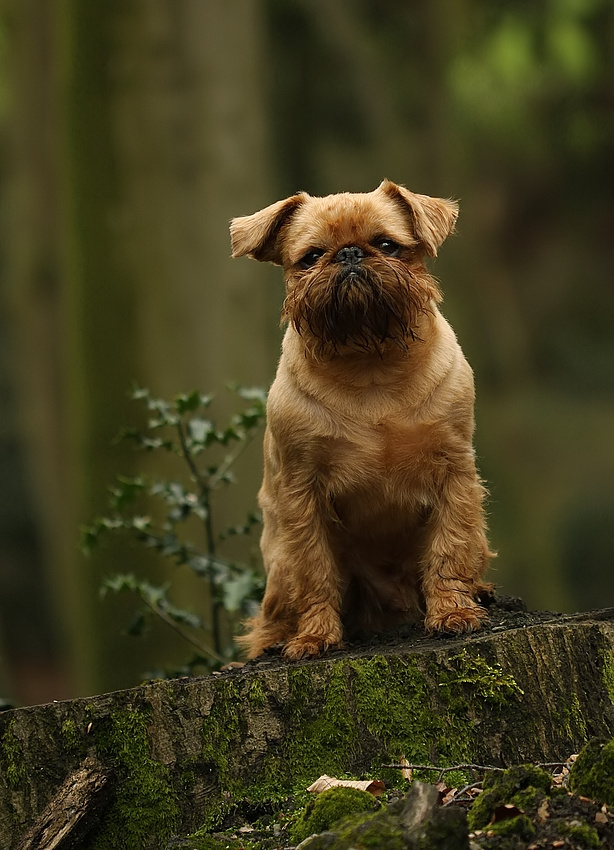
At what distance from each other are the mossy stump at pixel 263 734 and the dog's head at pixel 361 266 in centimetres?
134

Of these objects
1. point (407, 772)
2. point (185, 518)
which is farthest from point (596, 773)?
point (185, 518)

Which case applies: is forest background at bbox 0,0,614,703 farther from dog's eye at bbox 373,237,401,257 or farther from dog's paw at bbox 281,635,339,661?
dog's eye at bbox 373,237,401,257

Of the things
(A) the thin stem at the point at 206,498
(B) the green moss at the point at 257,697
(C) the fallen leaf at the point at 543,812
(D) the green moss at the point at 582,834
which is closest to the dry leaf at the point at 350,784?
(B) the green moss at the point at 257,697

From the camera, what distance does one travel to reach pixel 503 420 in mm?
13406

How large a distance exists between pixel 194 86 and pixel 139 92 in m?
0.41

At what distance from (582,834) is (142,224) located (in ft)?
20.6

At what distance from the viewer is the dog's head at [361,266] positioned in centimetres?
483

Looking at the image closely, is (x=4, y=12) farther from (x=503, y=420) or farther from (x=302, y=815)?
(x=302, y=815)

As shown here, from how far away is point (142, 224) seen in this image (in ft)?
29.0

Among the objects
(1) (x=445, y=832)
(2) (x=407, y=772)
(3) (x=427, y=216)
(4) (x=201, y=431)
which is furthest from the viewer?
(4) (x=201, y=431)

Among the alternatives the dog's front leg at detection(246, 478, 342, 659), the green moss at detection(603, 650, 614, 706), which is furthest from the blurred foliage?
the green moss at detection(603, 650, 614, 706)

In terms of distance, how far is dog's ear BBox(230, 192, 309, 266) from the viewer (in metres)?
5.23

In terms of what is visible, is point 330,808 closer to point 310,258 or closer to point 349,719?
point 349,719

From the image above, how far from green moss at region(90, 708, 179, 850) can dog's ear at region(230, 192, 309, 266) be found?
206 centimetres
